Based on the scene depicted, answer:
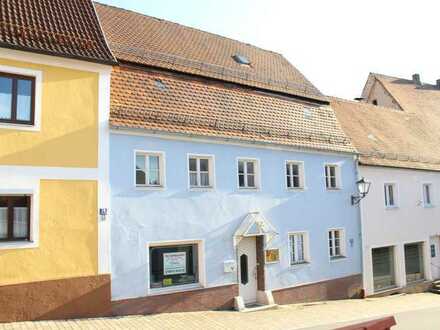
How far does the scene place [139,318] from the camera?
11.2m

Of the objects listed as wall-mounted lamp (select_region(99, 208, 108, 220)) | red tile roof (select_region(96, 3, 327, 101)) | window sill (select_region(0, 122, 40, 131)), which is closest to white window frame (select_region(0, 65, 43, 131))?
window sill (select_region(0, 122, 40, 131))

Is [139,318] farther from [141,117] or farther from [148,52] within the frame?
[148,52]

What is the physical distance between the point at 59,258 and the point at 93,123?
343cm

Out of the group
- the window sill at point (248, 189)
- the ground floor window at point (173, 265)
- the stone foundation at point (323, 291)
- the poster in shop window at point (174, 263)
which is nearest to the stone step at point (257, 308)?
the stone foundation at point (323, 291)

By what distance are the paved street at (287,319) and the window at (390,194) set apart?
15.2 ft

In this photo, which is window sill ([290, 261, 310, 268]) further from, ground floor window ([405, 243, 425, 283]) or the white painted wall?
ground floor window ([405, 243, 425, 283])

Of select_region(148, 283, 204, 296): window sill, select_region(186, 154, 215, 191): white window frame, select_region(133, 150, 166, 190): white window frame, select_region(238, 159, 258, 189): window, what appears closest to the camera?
select_region(148, 283, 204, 296): window sill

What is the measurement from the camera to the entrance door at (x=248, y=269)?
1412cm

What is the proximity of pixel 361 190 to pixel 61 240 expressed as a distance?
11.2 metres

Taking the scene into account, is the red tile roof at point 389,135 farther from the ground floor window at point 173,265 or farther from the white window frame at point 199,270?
the ground floor window at point 173,265

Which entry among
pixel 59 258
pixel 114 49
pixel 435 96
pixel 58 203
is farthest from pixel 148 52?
pixel 435 96

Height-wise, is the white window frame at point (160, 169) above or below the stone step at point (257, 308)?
above

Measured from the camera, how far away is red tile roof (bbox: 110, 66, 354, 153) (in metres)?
12.5

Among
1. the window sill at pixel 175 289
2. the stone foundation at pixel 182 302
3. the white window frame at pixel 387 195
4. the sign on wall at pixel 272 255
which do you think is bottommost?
the stone foundation at pixel 182 302
